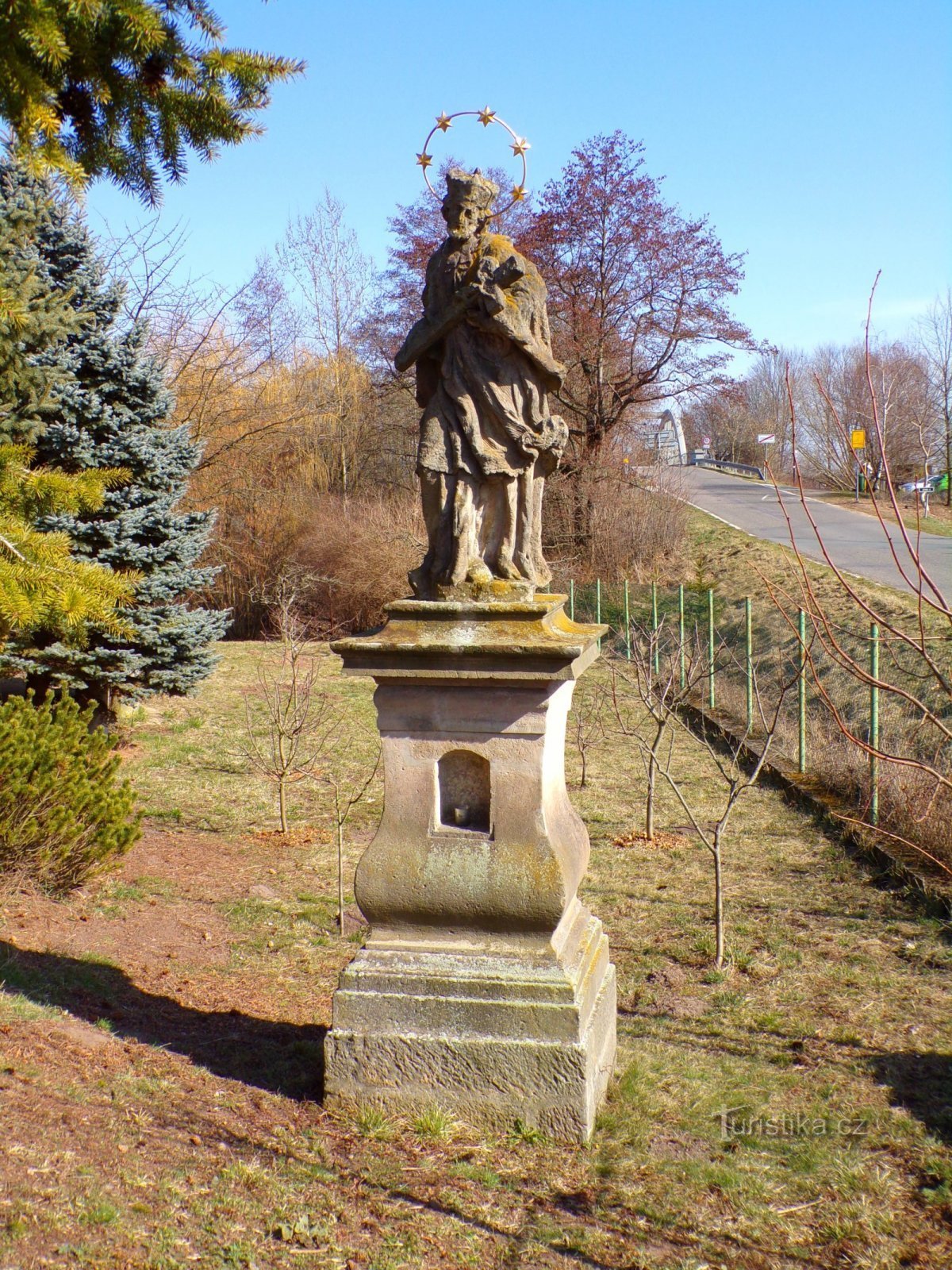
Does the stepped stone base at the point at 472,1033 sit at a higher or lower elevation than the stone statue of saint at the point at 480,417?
lower

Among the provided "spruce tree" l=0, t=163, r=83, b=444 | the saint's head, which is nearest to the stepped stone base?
the saint's head

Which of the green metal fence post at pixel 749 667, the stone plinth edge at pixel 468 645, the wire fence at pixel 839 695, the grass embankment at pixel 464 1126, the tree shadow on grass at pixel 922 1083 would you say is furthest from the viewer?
the green metal fence post at pixel 749 667

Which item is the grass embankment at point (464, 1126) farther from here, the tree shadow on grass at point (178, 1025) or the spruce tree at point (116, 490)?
the spruce tree at point (116, 490)

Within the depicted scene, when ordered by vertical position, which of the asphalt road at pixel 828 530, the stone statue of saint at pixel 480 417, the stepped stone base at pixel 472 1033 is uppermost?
the stone statue of saint at pixel 480 417

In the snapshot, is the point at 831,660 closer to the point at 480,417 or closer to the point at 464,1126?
the point at 480,417

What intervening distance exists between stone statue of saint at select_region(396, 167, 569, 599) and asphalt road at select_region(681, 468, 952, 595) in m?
6.00

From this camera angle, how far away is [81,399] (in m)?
11.6

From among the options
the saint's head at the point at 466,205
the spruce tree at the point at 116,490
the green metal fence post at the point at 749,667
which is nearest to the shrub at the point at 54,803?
the spruce tree at the point at 116,490

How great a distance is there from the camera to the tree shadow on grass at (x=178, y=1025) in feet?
15.9

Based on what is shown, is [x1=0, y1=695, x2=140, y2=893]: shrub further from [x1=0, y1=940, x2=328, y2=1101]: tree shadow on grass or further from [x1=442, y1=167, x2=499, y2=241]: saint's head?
[x1=442, y1=167, x2=499, y2=241]: saint's head

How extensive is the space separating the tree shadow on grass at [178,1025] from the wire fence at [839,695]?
2809mm

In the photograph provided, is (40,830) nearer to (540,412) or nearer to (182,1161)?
(182,1161)

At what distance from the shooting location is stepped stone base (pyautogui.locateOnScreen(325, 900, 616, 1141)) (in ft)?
14.1

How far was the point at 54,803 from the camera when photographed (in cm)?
714
